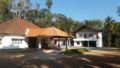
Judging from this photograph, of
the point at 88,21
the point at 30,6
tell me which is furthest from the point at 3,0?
the point at 88,21

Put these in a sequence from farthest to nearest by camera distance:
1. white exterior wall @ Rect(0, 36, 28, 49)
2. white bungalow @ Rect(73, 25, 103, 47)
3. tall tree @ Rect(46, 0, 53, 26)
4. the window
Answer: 1. tall tree @ Rect(46, 0, 53, 26)
2. white bungalow @ Rect(73, 25, 103, 47)
3. the window
4. white exterior wall @ Rect(0, 36, 28, 49)

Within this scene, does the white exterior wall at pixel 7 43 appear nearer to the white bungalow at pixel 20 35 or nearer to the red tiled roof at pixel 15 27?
the white bungalow at pixel 20 35

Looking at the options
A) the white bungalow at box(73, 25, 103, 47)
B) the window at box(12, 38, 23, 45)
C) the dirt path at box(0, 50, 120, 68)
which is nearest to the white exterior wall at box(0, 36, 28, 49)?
the window at box(12, 38, 23, 45)

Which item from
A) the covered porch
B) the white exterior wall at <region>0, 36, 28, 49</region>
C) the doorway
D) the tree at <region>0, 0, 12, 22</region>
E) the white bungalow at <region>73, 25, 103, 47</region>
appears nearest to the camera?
the white exterior wall at <region>0, 36, 28, 49</region>

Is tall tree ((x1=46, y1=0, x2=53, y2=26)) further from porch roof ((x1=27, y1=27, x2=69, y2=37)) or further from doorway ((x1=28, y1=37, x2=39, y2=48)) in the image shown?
doorway ((x1=28, y1=37, x2=39, y2=48))

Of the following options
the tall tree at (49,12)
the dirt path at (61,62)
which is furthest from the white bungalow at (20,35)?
the tall tree at (49,12)

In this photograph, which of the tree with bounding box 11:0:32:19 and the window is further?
the tree with bounding box 11:0:32:19

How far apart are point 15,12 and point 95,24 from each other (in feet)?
210

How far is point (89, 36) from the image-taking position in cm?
8819

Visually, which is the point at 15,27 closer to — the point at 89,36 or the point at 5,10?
the point at 5,10

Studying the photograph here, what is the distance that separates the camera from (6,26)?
51469 mm

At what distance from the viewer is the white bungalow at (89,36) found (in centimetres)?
8756

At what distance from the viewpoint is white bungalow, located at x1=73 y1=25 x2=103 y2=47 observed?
87.6 m

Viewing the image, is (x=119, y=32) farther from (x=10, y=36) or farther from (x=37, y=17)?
(x=10, y=36)
